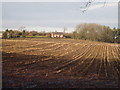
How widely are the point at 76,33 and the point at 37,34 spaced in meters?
16.4

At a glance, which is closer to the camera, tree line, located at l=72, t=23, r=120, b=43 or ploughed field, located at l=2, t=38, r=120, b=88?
ploughed field, located at l=2, t=38, r=120, b=88

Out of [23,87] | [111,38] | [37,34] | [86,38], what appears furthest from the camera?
[37,34]

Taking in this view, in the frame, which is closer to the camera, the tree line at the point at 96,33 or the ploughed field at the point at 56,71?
the ploughed field at the point at 56,71

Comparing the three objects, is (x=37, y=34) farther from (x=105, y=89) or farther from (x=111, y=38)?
(x=105, y=89)

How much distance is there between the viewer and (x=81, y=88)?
6105 millimetres

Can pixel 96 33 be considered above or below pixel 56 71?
above

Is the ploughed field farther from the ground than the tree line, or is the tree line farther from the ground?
the tree line

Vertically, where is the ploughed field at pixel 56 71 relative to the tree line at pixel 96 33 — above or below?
below

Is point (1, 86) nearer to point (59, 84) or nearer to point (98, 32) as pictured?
point (59, 84)

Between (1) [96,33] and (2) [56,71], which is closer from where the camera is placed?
(2) [56,71]

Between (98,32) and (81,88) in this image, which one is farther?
(98,32)

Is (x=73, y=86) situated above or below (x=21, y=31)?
below

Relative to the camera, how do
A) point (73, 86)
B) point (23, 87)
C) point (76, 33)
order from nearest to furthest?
point (23, 87), point (73, 86), point (76, 33)

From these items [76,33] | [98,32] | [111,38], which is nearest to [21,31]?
[76,33]
